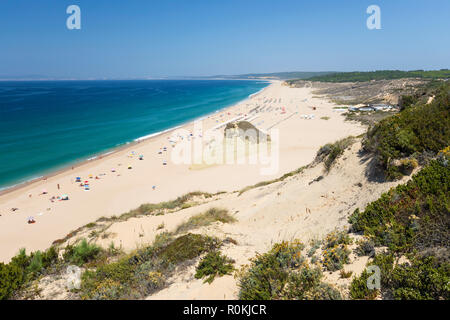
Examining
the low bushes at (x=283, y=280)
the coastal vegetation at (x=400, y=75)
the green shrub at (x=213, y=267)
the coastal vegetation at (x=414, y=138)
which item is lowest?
the green shrub at (x=213, y=267)

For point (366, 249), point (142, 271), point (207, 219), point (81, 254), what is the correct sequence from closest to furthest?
point (366, 249) → point (142, 271) → point (81, 254) → point (207, 219)

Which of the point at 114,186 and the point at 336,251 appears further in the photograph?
the point at 114,186

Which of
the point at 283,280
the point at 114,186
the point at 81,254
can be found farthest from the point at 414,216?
the point at 114,186

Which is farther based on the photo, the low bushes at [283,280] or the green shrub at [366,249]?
the green shrub at [366,249]

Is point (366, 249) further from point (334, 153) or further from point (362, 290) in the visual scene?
point (334, 153)

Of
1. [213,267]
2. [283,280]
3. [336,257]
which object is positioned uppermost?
[336,257]

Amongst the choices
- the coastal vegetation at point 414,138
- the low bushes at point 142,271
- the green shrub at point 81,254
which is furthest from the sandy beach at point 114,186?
the coastal vegetation at point 414,138

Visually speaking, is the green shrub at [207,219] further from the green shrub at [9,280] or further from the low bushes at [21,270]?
the green shrub at [9,280]

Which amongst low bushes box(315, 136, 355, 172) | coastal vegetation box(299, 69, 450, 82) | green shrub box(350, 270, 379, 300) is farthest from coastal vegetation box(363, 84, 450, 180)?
coastal vegetation box(299, 69, 450, 82)

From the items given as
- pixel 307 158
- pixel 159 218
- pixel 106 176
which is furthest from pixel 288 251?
pixel 106 176

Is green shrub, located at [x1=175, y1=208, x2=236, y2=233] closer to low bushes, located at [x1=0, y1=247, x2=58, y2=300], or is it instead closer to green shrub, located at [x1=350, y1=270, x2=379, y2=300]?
low bushes, located at [x1=0, y1=247, x2=58, y2=300]
